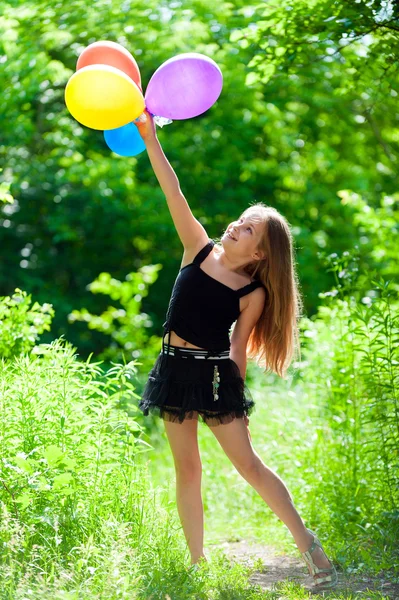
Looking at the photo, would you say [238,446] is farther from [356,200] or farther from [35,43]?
[35,43]

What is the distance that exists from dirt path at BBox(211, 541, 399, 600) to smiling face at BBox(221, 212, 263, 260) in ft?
4.34

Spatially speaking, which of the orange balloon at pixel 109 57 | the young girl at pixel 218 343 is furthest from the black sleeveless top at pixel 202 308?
the orange balloon at pixel 109 57

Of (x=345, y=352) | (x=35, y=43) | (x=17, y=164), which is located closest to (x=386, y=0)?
(x=345, y=352)

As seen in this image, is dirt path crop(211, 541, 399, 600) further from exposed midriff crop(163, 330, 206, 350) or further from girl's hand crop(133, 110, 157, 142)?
girl's hand crop(133, 110, 157, 142)

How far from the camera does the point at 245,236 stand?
308cm

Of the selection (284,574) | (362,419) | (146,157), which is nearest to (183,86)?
(362,419)

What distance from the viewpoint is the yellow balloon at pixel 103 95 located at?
111 inches

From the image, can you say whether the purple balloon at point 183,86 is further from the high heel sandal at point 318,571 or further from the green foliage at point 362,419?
the high heel sandal at point 318,571

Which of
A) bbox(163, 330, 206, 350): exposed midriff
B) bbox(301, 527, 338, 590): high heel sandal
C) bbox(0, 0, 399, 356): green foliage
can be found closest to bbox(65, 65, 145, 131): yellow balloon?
bbox(163, 330, 206, 350): exposed midriff

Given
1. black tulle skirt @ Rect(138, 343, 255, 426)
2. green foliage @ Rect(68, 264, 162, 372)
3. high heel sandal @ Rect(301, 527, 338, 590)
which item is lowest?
green foliage @ Rect(68, 264, 162, 372)

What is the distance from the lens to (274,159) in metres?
11.0

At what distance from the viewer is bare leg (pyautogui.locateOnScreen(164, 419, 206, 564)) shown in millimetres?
3068

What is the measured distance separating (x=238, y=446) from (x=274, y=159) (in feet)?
27.7

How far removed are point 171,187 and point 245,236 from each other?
344 millimetres
